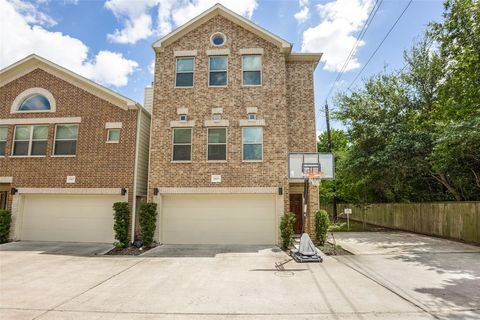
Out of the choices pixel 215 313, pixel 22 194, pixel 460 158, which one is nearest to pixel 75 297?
pixel 215 313

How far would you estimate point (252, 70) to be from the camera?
1405 cm

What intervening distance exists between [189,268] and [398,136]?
13423 millimetres

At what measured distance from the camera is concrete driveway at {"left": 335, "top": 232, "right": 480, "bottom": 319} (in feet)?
20.1

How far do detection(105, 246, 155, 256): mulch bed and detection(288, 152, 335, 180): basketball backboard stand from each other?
6.35 meters

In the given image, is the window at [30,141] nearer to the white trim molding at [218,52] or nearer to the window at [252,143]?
the white trim molding at [218,52]

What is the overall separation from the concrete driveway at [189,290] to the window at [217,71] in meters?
7.58

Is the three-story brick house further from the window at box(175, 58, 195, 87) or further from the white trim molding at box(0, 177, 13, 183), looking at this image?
the white trim molding at box(0, 177, 13, 183)

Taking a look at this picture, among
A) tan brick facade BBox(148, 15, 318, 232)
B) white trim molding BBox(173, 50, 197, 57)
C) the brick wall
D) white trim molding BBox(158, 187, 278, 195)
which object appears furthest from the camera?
white trim molding BBox(173, 50, 197, 57)

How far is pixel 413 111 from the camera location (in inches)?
713

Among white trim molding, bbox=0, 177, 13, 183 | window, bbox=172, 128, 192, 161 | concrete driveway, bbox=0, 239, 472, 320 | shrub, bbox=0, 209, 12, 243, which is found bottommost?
concrete driveway, bbox=0, 239, 472, 320

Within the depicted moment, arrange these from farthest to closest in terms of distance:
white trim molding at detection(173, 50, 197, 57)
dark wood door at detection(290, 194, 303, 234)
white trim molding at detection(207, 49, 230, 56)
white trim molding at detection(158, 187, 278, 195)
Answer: dark wood door at detection(290, 194, 303, 234), white trim molding at detection(173, 50, 197, 57), white trim molding at detection(207, 49, 230, 56), white trim molding at detection(158, 187, 278, 195)

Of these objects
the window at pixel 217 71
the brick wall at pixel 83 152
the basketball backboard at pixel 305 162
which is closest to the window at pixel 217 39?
the window at pixel 217 71

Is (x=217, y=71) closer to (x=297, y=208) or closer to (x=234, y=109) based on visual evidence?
(x=234, y=109)

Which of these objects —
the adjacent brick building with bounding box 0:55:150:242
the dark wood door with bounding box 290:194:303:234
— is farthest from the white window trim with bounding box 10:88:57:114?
the dark wood door with bounding box 290:194:303:234
